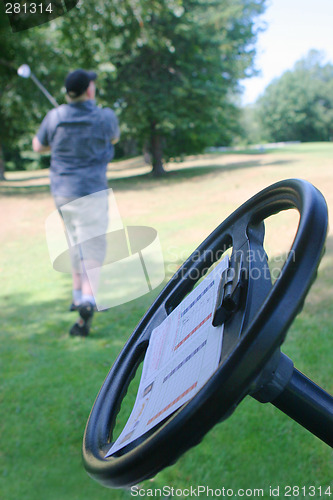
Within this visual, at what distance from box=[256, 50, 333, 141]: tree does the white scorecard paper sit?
53385 mm

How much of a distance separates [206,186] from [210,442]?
1117cm

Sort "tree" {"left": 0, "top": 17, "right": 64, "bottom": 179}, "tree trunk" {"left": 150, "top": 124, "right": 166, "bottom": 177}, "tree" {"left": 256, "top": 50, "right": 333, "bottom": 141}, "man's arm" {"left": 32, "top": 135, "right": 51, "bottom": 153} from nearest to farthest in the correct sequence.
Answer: "man's arm" {"left": 32, "top": 135, "right": 51, "bottom": 153}
"tree" {"left": 0, "top": 17, "right": 64, "bottom": 179}
"tree trunk" {"left": 150, "top": 124, "right": 166, "bottom": 177}
"tree" {"left": 256, "top": 50, "right": 333, "bottom": 141}

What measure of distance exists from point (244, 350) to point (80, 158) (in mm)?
3302

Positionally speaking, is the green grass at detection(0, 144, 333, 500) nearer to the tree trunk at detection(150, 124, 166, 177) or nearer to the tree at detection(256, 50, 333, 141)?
the tree trunk at detection(150, 124, 166, 177)

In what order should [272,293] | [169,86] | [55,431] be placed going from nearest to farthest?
[272,293] → [55,431] → [169,86]

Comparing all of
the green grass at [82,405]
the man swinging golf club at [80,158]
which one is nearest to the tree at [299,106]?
the green grass at [82,405]

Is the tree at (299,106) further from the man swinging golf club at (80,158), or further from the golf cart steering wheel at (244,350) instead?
the golf cart steering wheel at (244,350)

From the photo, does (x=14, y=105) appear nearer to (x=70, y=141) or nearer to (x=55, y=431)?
(x=70, y=141)

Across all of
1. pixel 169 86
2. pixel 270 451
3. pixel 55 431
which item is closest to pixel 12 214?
pixel 169 86

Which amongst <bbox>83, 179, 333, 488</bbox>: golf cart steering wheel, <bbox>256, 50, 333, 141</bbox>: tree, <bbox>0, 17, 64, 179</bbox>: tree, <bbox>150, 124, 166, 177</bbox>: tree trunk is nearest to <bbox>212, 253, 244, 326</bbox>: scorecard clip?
<bbox>83, 179, 333, 488</bbox>: golf cart steering wheel

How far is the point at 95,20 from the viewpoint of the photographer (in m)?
12.3

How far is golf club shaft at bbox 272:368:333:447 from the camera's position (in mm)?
767

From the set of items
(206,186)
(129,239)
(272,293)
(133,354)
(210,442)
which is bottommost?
(206,186)

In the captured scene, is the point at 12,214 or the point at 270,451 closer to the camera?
the point at 270,451
